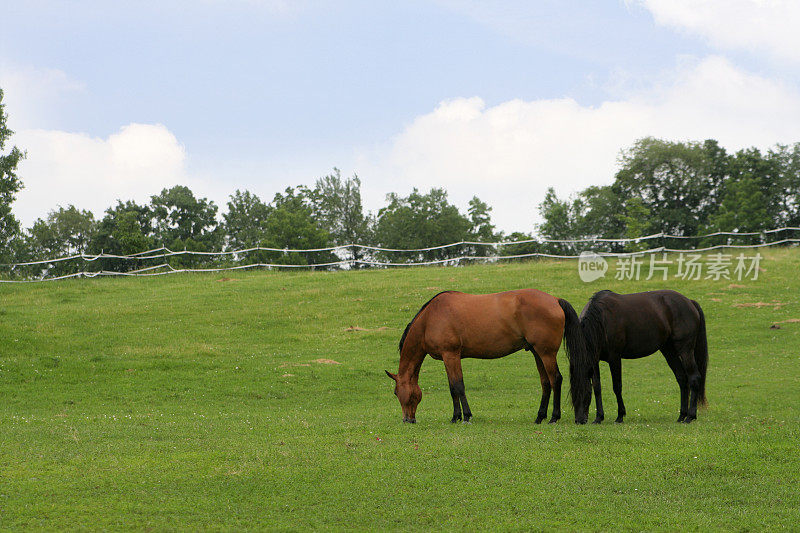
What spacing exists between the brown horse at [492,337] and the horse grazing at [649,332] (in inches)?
20.8

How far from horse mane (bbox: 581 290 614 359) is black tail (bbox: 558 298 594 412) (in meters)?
0.17

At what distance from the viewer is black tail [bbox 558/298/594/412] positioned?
440 inches

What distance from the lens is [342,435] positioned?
34.2 ft

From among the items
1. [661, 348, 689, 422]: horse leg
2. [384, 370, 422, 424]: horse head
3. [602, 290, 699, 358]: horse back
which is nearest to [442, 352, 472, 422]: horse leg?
[384, 370, 422, 424]: horse head

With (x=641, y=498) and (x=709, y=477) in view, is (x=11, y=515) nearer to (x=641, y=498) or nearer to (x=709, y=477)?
(x=641, y=498)

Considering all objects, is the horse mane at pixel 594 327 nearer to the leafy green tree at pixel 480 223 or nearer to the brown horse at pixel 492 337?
the brown horse at pixel 492 337

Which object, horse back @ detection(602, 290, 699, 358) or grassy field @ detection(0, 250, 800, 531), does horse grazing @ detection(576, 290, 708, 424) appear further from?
grassy field @ detection(0, 250, 800, 531)

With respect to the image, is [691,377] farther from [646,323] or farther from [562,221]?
[562,221]

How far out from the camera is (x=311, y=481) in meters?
7.86

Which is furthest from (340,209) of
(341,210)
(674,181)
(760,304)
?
(760,304)

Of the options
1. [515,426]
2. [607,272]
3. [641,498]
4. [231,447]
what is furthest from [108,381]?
[607,272]

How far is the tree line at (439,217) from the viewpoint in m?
68.6

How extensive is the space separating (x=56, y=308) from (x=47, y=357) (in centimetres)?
946

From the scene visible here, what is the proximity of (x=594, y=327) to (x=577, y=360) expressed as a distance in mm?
743
